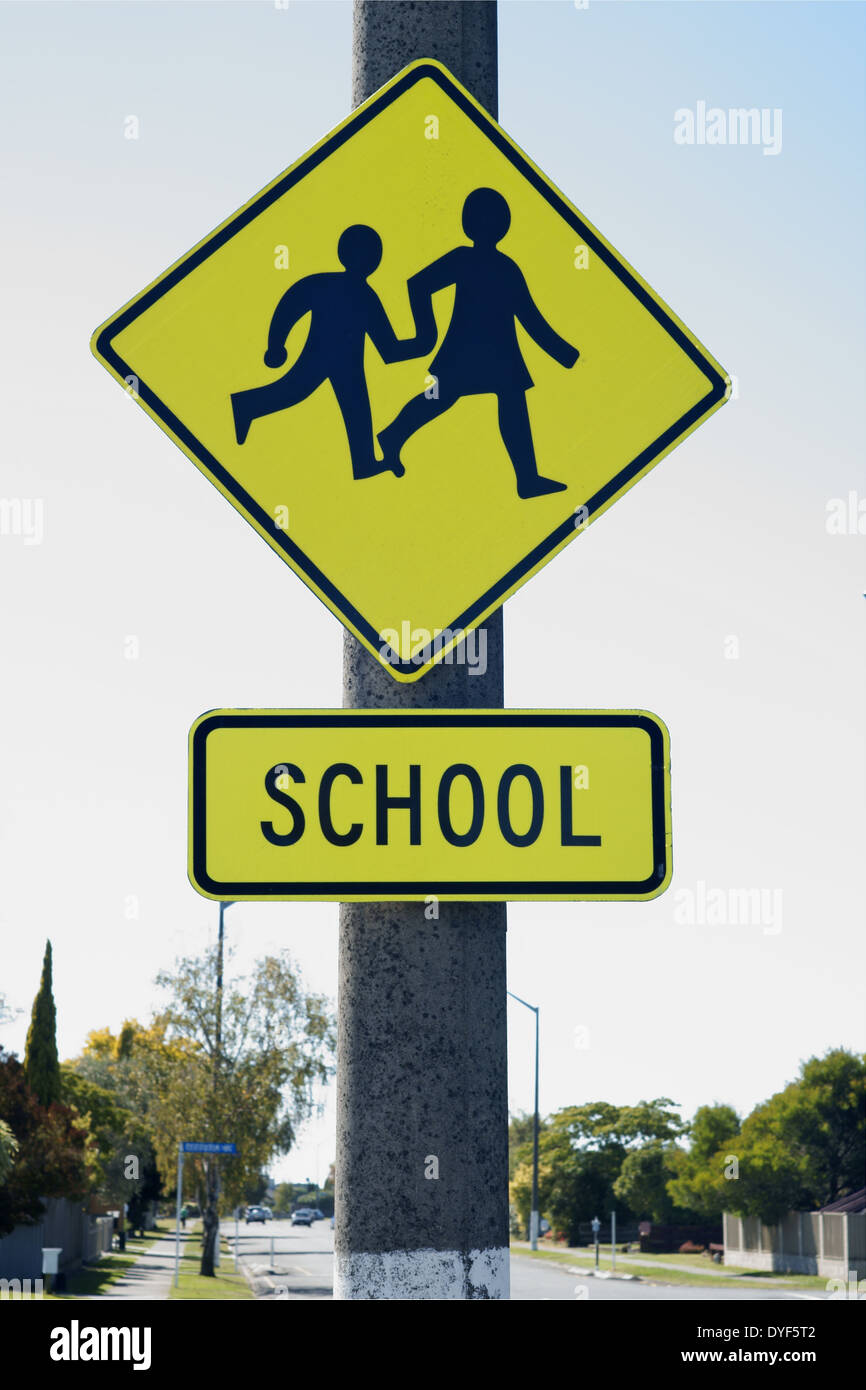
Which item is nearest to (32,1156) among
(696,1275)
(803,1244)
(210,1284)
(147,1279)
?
(210,1284)

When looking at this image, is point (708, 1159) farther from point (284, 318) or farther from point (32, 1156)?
point (284, 318)

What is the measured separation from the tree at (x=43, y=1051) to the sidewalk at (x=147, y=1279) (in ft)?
18.1

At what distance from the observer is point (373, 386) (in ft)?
8.77

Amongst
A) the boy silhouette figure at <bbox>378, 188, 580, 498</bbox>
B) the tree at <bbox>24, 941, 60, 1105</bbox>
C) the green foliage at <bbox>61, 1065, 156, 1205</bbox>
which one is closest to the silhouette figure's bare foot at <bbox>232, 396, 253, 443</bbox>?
the boy silhouette figure at <bbox>378, 188, 580, 498</bbox>

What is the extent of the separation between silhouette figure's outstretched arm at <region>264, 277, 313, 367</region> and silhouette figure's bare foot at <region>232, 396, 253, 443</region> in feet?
0.31

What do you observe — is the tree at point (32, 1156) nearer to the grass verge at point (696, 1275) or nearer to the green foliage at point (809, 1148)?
the grass verge at point (696, 1275)

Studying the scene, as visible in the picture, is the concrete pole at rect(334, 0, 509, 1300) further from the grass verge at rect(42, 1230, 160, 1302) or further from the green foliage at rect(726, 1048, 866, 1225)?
the green foliage at rect(726, 1048, 866, 1225)

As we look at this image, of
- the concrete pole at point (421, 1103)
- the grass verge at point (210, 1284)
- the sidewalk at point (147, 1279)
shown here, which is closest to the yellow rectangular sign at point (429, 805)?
the concrete pole at point (421, 1103)

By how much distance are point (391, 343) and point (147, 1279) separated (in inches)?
1549

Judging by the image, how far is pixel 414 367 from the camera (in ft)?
8.81

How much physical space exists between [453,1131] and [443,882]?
401 millimetres

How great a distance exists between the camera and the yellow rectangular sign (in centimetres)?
243
